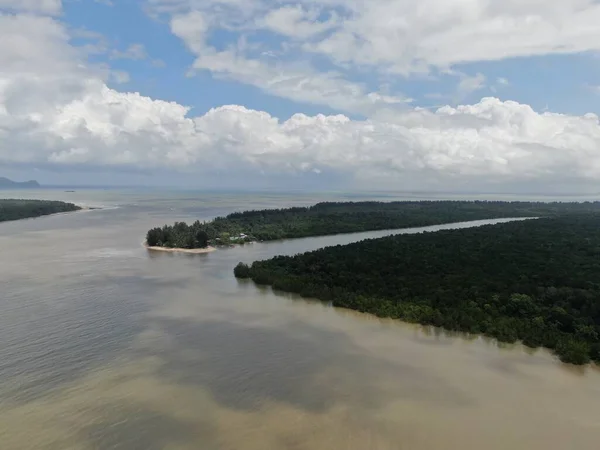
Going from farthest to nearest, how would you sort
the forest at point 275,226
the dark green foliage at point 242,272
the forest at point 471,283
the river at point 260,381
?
1. the forest at point 275,226
2. the dark green foliage at point 242,272
3. the forest at point 471,283
4. the river at point 260,381

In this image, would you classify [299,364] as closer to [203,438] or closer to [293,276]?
[203,438]

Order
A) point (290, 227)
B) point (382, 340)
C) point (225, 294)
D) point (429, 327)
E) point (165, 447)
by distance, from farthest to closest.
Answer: point (290, 227)
point (225, 294)
point (429, 327)
point (382, 340)
point (165, 447)

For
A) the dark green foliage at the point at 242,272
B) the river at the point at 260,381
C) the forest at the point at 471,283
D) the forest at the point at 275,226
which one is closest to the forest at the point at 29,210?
the forest at the point at 275,226

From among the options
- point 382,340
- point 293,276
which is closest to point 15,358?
point 382,340

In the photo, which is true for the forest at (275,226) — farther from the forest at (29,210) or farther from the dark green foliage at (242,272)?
A: the forest at (29,210)

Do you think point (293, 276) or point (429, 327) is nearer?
point (429, 327)

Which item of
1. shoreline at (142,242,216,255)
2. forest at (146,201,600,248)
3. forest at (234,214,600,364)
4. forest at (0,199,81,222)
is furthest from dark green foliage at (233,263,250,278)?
forest at (0,199,81,222)

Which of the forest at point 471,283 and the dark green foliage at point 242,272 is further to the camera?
the dark green foliage at point 242,272

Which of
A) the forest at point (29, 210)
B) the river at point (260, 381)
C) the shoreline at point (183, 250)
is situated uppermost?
the forest at point (29, 210)
